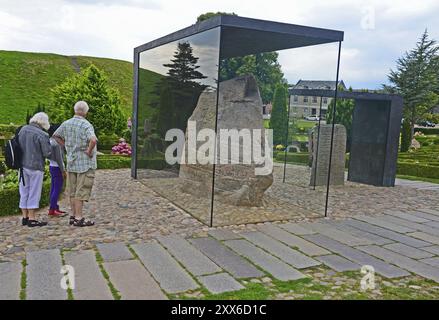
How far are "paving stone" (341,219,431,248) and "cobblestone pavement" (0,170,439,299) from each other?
0.06ft

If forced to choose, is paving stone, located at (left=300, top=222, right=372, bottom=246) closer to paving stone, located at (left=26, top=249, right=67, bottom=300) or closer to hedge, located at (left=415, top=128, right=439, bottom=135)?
paving stone, located at (left=26, top=249, right=67, bottom=300)

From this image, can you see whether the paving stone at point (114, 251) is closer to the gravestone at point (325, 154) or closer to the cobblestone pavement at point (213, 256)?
the cobblestone pavement at point (213, 256)

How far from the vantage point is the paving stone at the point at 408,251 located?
5543mm

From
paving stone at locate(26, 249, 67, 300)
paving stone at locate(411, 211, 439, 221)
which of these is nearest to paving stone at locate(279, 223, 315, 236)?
paving stone at locate(411, 211, 439, 221)

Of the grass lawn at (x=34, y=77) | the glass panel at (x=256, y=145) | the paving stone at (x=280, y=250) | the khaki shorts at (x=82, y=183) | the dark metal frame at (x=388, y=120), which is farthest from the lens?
the grass lawn at (x=34, y=77)

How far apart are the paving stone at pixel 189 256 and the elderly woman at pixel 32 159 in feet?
7.08

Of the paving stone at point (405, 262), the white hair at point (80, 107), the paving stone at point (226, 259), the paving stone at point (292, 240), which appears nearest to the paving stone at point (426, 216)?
the paving stone at point (405, 262)

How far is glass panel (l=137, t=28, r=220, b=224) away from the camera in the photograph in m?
7.52

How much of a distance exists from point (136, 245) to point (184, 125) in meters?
4.26

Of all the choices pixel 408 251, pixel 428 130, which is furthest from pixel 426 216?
pixel 428 130

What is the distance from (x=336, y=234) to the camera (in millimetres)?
6484

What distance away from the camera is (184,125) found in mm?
9047
